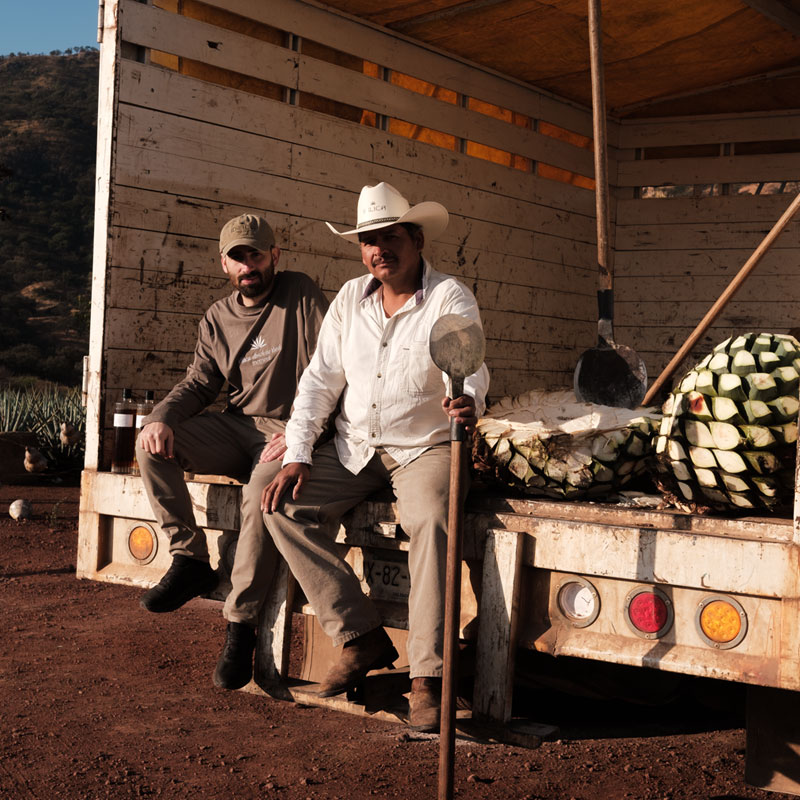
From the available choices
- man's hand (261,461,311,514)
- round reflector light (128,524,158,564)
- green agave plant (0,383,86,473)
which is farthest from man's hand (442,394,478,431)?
green agave plant (0,383,86,473)

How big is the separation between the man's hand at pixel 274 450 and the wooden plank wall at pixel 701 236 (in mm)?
3373

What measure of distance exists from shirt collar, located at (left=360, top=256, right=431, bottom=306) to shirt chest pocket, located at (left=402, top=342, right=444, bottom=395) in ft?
0.68

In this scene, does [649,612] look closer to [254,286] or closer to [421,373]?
[421,373]

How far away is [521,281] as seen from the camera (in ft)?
21.1

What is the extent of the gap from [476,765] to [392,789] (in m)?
0.32

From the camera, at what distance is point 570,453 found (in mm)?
3395

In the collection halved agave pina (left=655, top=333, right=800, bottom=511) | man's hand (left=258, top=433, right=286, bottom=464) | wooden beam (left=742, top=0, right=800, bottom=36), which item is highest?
wooden beam (left=742, top=0, right=800, bottom=36)

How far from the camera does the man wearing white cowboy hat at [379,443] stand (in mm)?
3246

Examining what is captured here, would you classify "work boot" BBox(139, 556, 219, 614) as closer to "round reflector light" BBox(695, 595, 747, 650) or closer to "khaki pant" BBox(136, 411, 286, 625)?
"khaki pant" BBox(136, 411, 286, 625)

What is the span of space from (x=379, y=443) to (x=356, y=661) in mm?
740

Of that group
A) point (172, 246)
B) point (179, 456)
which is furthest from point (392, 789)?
point (172, 246)

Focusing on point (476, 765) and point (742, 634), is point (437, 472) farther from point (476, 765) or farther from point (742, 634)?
point (742, 634)

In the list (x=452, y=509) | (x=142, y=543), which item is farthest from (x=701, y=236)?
(x=452, y=509)

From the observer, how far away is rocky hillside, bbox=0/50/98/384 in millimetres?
35688
